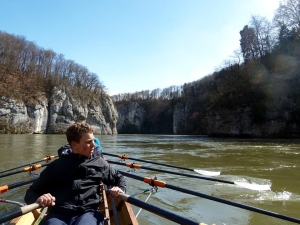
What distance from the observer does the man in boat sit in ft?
8.42

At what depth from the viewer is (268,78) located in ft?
126

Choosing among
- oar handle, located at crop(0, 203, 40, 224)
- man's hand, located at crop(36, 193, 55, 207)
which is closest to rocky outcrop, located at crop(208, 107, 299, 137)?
man's hand, located at crop(36, 193, 55, 207)

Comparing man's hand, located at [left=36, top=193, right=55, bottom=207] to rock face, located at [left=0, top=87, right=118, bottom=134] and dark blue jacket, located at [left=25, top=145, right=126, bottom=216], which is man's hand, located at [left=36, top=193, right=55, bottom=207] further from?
rock face, located at [left=0, top=87, right=118, bottom=134]

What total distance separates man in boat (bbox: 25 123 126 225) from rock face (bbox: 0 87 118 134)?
4802cm

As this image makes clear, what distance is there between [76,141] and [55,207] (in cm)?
71

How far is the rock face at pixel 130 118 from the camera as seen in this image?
11119 centimetres

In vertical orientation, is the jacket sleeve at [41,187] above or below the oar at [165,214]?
above

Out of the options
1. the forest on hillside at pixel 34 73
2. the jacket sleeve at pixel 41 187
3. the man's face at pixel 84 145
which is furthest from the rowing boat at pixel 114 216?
the forest on hillside at pixel 34 73

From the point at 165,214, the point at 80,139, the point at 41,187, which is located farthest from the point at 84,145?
the point at 165,214

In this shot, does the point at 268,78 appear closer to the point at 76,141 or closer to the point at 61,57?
the point at 76,141

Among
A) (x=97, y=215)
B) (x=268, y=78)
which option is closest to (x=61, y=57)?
(x=268, y=78)

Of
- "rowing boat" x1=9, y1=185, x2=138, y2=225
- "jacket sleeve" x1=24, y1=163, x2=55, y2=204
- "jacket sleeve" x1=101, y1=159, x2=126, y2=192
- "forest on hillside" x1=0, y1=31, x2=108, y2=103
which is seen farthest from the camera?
"forest on hillside" x1=0, y1=31, x2=108, y2=103

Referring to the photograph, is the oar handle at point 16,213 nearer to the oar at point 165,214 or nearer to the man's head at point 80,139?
the man's head at point 80,139

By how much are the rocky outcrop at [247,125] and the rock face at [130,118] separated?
68026 mm
